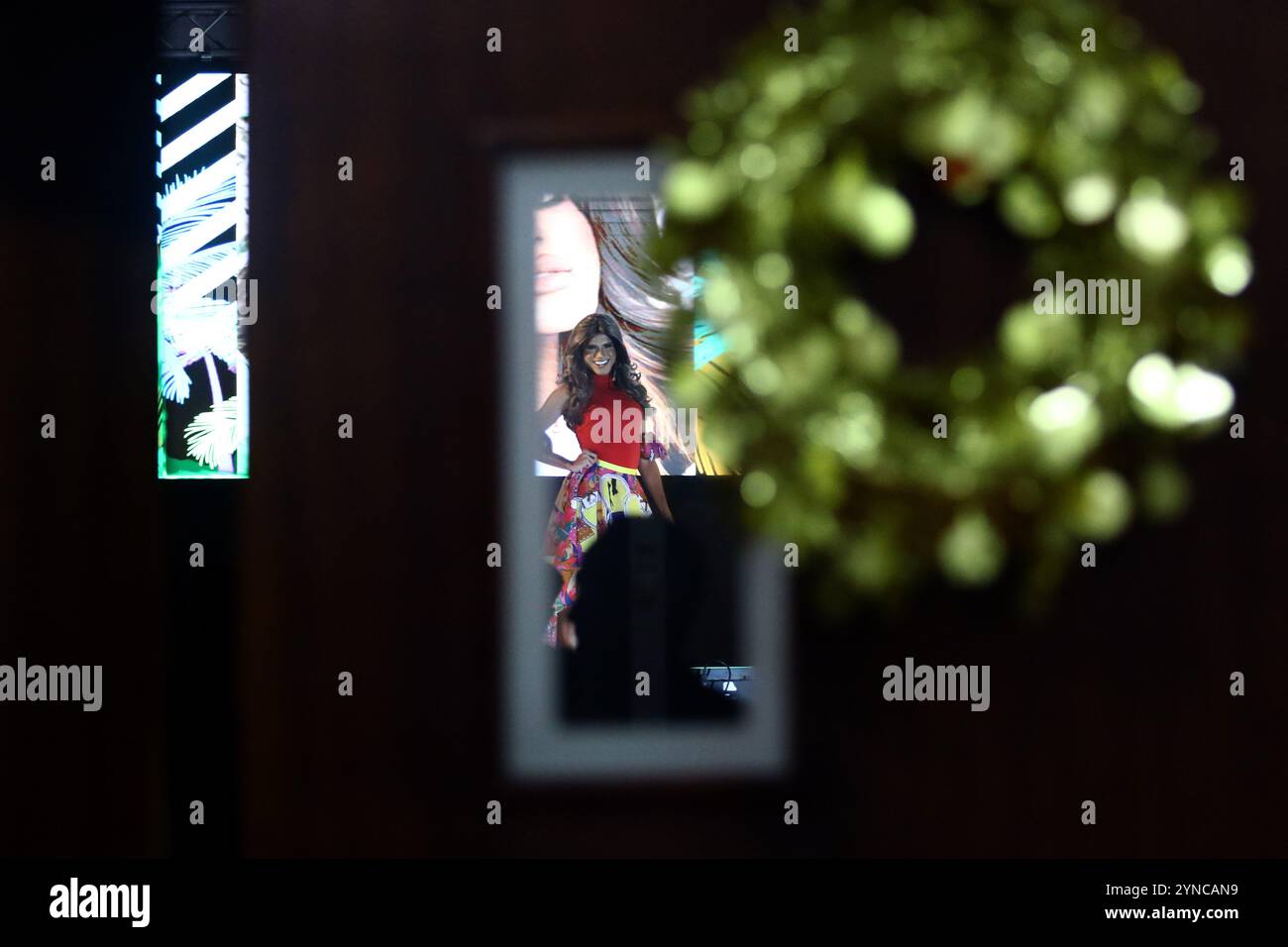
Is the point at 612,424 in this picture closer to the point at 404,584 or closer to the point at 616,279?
the point at 616,279

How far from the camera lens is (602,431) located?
3.92ft

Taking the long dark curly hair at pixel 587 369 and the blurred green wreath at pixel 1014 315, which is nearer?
the blurred green wreath at pixel 1014 315

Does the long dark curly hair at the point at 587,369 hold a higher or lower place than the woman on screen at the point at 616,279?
lower

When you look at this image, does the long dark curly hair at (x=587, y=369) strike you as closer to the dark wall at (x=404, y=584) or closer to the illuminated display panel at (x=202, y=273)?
the dark wall at (x=404, y=584)

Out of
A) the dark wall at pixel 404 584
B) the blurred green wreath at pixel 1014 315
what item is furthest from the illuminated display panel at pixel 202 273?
the blurred green wreath at pixel 1014 315

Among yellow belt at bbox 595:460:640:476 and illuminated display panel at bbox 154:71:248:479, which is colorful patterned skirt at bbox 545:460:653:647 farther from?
illuminated display panel at bbox 154:71:248:479

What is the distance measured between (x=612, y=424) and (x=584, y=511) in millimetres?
118

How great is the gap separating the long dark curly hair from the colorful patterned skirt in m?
0.08

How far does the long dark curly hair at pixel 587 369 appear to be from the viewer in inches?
46.9

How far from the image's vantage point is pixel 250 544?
1226 millimetres

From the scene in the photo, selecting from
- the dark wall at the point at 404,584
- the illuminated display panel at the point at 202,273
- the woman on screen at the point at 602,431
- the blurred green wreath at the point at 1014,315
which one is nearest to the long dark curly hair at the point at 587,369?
the woman on screen at the point at 602,431
